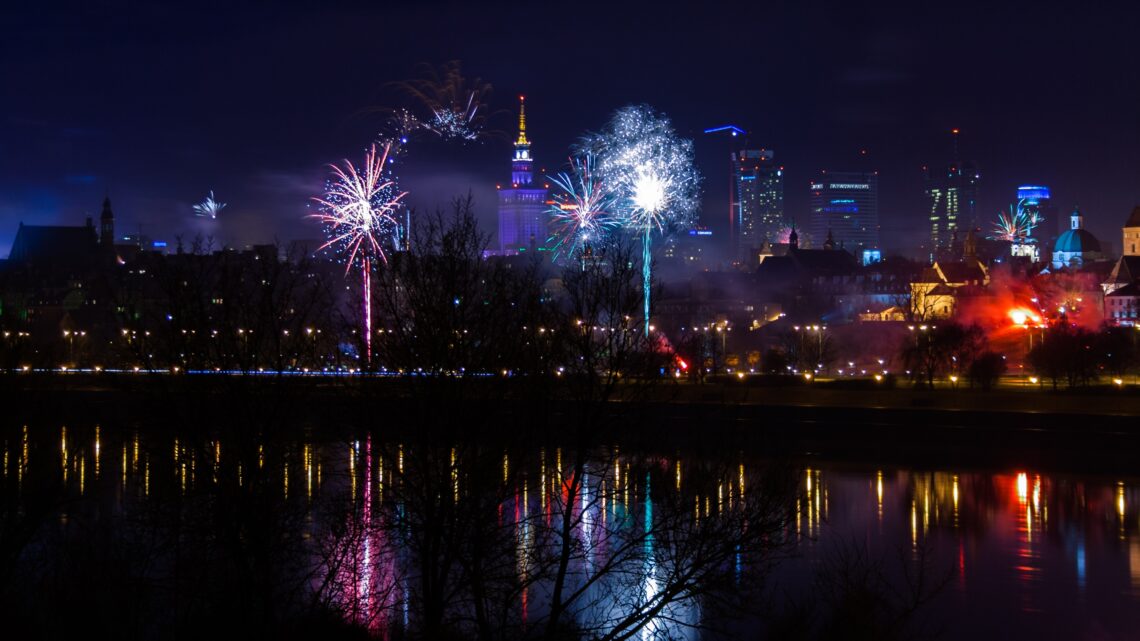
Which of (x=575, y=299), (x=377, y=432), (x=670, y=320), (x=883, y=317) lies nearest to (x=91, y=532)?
(x=377, y=432)

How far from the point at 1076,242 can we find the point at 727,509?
11931 cm

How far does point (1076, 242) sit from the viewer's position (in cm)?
12194

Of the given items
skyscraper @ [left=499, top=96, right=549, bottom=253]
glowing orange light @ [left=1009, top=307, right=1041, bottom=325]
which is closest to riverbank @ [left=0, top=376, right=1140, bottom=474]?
glowing orange light @ [left=1009, top=307, right=1041, bottom=325]

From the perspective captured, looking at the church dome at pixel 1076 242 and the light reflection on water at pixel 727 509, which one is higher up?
the church dome at pixel 1076 242

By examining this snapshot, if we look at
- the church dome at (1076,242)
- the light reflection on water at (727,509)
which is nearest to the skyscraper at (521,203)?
the church dome at (1076,242)

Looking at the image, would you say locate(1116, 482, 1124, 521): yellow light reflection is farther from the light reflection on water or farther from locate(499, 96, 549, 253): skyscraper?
locate(499, 96, 549, 253): skyscraper

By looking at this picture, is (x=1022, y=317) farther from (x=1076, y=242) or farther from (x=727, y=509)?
(x=727, y=509)

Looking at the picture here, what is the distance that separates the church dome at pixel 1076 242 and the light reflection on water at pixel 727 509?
9786 centimetres

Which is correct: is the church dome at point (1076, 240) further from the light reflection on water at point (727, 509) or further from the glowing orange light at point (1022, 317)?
the light reflection on water at point (727, 509)

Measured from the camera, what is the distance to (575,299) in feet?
44.2

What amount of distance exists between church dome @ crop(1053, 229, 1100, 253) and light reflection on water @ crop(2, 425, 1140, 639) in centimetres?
9786

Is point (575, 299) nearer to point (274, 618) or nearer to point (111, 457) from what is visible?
point (274, 618)

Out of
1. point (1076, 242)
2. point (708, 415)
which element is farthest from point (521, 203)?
point (708, 415)

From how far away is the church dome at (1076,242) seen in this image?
122m
